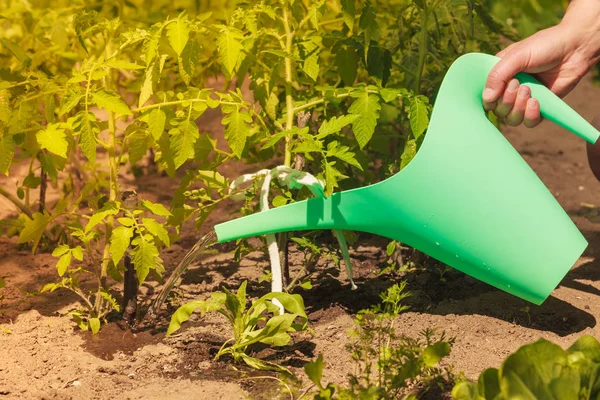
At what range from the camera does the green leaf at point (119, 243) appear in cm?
192

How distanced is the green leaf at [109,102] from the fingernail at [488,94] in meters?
0.86

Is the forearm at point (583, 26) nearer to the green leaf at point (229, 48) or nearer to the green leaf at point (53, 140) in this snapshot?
the green leaf at point (229, 48)

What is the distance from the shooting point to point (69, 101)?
1.89 m

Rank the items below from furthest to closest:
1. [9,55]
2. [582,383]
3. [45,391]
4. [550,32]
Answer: [9,55] < [550,32] < [45,391] < [582,383]

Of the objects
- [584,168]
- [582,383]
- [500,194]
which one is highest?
[500,194]

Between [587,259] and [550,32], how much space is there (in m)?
0.78

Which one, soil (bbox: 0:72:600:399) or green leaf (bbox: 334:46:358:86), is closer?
soil (bbox: 0:72:600:399)

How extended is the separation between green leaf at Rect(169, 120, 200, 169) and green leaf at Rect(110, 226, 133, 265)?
0.20 m

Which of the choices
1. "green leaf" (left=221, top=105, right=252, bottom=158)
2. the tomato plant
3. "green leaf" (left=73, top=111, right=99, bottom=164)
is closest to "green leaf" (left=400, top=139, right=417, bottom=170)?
the tomato plant

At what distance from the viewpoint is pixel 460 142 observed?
1.96 metres

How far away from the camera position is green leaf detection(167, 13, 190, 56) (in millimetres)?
1871

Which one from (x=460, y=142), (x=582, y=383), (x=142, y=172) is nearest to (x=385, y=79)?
(x=460, y=142)

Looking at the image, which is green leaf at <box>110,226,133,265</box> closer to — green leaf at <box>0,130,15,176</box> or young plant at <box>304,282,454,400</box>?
green leaf at <box>0,130,15,176</box>

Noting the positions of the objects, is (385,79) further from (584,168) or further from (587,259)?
(584,168)
